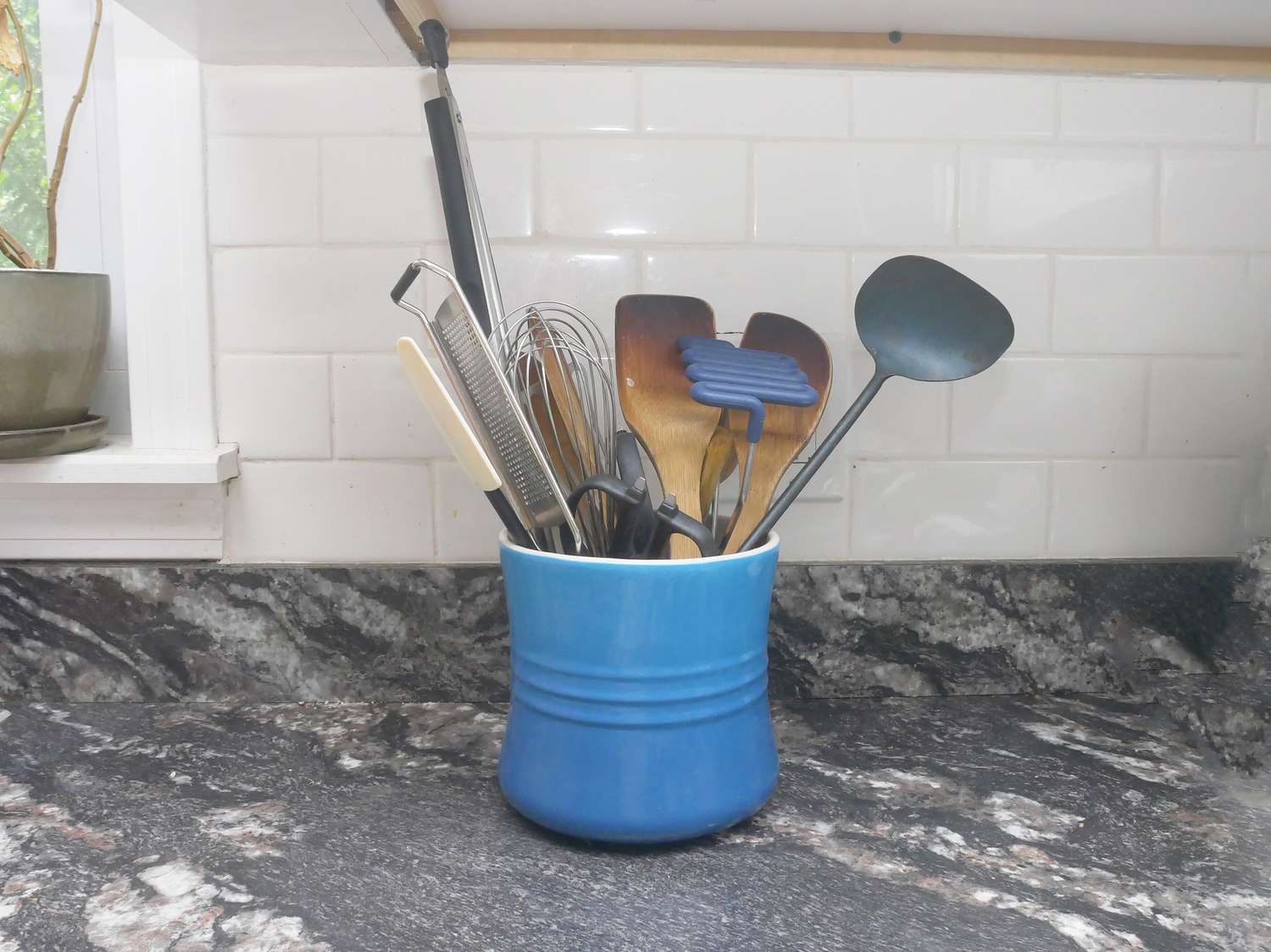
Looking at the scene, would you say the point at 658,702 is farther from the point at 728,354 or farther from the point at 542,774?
the point at 728,354

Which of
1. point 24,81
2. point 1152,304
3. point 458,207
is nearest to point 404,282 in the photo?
point 458,207

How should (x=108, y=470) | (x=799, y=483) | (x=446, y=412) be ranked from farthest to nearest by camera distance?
1. (x=108, y=470)
2. (x=799, y=483)
3. (x=446, y=412)

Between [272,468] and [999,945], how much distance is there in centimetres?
56

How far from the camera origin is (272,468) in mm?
743

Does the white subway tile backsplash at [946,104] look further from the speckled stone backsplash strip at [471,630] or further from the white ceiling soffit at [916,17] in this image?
the speckled stone backsplash strip at [471,630]

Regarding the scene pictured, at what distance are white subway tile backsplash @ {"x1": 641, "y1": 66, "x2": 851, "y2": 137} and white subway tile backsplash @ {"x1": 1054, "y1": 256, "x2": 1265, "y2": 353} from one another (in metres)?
0.21

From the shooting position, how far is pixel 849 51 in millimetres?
718

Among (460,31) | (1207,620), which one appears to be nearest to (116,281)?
(460,31)

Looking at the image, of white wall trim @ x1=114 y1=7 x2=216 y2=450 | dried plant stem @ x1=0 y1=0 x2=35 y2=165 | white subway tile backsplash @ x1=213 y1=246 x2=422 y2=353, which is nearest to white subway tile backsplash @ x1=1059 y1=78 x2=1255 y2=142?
white subway tile backsplash @ x1=213 y1=246 x2=422 y2=353

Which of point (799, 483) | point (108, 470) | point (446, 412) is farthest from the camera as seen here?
point (108, 470)

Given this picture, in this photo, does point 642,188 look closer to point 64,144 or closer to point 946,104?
point 946,104

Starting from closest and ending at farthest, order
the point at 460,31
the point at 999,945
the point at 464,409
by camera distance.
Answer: the point at 999,945 → the point at 464,409 → the point at 460,31

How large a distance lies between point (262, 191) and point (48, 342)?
0.17 metres

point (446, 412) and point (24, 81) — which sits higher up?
point (24, 81)
